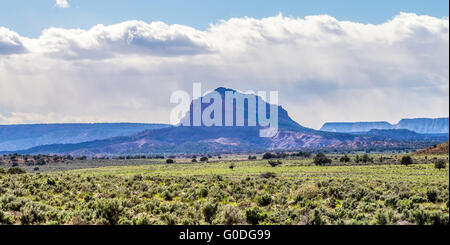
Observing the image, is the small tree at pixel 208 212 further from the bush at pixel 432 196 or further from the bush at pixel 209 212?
the bush at pixel 432 196

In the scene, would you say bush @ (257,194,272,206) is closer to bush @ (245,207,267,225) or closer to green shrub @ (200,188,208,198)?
green shrub @ (200,188,208,198)

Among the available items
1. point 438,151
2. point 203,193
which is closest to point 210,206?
point 203,193

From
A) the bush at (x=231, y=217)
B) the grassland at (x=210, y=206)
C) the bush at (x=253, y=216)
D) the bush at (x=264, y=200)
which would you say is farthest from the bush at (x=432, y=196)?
the bush at (x=231, y=217)

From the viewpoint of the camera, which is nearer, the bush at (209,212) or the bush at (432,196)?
the bush at (209,212)

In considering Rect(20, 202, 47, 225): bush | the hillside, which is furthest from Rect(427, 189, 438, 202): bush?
the hillside

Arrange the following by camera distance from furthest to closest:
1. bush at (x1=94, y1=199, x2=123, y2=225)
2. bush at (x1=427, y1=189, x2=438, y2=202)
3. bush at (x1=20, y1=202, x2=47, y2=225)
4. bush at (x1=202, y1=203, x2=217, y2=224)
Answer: bush at (x1=427, y1=189, x2=438, y2=202) → bush at (x1=202, y1=203, x2=217, y2=224) → bush at (x1=94, y1=199, x2=123, y2=225) → bush at (x1=20, y1=202, x2=47, y2=225)

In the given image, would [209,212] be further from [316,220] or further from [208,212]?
[316,220]

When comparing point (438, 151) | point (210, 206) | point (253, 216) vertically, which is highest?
point (210, 206)

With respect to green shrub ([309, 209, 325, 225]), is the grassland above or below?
below

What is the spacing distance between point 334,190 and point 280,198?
4493 mm
